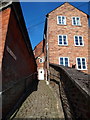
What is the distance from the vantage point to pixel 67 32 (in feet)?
49.2

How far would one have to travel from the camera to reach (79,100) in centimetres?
359

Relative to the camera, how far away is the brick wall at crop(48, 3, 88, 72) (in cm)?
1412

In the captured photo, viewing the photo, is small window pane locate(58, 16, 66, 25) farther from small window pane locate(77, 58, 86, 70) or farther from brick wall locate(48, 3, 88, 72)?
small window pane locate(77, 58, 86, 70)

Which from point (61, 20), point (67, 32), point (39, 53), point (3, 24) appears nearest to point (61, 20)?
point (61, 20)

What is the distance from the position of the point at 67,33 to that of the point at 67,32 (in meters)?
0.17

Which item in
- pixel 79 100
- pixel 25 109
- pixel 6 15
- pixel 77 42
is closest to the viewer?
pixel 79 100

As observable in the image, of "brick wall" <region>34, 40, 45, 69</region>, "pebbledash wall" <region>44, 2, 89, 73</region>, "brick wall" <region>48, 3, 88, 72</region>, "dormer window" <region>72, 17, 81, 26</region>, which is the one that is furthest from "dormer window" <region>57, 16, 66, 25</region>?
"brick wall" <region>34, 40, 45, 69</region>

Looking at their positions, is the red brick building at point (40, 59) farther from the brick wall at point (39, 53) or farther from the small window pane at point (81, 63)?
the small window pane at point (81, 63)

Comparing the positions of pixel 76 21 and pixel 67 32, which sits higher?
pixel 76 21

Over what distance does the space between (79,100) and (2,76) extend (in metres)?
2.94

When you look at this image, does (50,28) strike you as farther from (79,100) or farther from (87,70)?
(79,100)

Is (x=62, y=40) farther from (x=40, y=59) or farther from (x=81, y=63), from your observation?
(x=40, y=59)

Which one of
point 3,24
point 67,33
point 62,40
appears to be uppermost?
point 67,33

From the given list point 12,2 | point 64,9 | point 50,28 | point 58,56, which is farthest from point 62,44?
point 12,2
